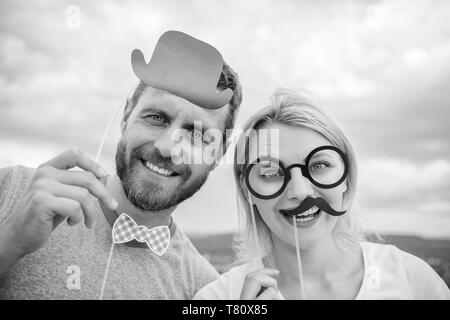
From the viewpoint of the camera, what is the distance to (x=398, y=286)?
150cm

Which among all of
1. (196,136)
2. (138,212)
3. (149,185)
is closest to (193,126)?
(196,136)

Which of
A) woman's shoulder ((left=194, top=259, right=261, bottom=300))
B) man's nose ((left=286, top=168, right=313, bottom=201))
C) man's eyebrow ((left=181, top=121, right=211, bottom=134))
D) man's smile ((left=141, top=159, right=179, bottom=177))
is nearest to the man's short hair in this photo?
man's eyebrow ((left=181, top=121, right=211, bottom=134))

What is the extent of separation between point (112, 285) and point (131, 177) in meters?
0.36

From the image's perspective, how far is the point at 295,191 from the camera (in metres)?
1.45

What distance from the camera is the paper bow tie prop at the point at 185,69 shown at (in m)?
1.58

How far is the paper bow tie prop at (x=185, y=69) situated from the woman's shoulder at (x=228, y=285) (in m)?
0.59

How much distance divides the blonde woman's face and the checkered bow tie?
1.23 feet

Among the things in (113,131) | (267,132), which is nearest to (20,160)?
(113,131)

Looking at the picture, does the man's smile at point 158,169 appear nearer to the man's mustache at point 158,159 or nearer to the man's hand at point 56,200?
Answer: the man's mustache at point 158,159

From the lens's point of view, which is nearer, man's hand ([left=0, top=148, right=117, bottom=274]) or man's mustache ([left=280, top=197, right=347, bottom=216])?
→ man's hand ([left=0, top=148, right=117, bottom=274])

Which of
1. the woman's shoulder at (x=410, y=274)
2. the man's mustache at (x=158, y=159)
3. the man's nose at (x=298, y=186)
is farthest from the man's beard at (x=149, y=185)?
the woman's shoulder at (x=410, y=274)

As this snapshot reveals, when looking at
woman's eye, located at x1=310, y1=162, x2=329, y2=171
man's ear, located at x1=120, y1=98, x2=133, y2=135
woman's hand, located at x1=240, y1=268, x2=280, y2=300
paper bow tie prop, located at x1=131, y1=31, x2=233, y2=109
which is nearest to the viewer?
woman's hand, located at x1=240, y1=268, x2=280, y2=300

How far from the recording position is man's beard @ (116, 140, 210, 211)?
5.15ft

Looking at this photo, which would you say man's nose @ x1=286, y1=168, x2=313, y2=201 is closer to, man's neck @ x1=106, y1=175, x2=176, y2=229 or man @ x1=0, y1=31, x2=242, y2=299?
man @ x1=0, y1=31, x2=242, y2=299
